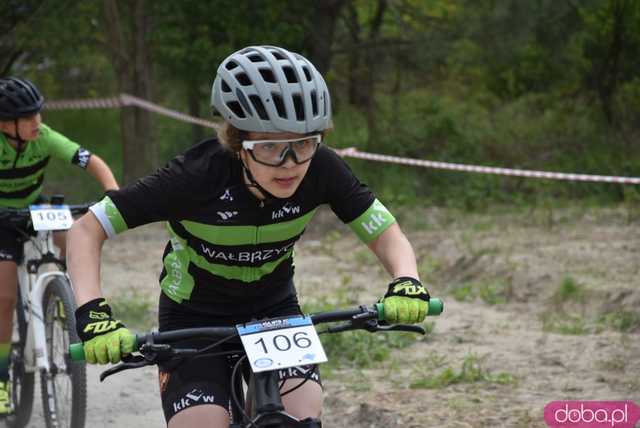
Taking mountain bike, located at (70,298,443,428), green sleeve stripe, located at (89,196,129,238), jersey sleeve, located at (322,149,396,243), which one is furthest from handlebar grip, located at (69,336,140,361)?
jersey sleeve, located at (322,149,396,243)

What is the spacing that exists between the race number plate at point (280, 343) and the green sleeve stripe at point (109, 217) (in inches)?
22.7

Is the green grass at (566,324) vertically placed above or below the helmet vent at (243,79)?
below

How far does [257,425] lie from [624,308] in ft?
18.5

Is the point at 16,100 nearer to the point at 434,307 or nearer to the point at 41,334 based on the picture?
the point at 41,334

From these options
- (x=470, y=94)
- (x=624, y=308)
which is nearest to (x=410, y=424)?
(x=624, y=308)

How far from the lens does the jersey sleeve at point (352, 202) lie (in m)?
3.64

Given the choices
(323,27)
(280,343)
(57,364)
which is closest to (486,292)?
(57,364)

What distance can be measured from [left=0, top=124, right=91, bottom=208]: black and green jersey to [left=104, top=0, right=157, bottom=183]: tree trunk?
353 inches

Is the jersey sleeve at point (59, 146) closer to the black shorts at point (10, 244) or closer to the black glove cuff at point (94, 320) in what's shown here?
the black shorts at point (10, 244)

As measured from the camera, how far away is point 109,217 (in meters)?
3.43

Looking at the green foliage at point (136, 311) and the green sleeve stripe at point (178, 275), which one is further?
the green foliage at point (136, 311)

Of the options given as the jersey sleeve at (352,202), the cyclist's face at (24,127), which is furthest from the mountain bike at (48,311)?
the jersey sleeve at (352,202)

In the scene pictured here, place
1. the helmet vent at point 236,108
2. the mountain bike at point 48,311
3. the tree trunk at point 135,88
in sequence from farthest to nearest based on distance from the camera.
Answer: the tree trunk at point 135,88 → the mountain bike at point 48,311 → the helmet vent at point 236,108

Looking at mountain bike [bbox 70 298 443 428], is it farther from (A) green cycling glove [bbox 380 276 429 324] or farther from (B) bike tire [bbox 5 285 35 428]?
(B) bike tire [bbox 5 285 35 428]
